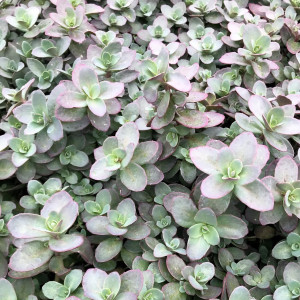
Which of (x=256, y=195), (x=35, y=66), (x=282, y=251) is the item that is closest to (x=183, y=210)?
(x=256, y=195)

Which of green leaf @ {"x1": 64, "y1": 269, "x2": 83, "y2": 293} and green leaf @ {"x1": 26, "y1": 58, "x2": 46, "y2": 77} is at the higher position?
green leaf @ {"x1": 26, "y1": 58, "x2": 46, "y2": 77}

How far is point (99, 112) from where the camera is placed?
1.27m

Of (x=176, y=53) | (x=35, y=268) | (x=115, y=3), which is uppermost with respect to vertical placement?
(x=115, y=3)

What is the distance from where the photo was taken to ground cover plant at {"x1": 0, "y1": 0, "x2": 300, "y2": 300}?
44.6 inches

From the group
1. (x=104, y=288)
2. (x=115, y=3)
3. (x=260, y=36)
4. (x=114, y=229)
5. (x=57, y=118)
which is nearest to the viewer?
(x=104, y=288)

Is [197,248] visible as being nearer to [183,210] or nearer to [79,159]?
[183,210]

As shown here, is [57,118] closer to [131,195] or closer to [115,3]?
[131,195]

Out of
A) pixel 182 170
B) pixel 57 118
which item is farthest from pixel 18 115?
pixel 182 170

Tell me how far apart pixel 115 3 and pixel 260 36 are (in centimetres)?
68

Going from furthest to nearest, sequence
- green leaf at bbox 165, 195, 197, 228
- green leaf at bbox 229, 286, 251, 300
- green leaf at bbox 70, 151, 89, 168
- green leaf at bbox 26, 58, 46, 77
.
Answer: green leaf at bbox 26, 58, 46, 77
green leaf at bbox 70, 151, 89, 168
green leaf at bbox 165, 195, 197, 228
green leaf at bbox 229, 286, 251, 300

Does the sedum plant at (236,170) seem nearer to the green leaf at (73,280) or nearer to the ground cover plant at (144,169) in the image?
the ground cover plant at (144,169)

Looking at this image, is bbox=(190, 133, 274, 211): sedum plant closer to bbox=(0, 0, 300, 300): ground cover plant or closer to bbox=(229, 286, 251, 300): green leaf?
bbox=(0, 0, 300, 300): ground cover plant

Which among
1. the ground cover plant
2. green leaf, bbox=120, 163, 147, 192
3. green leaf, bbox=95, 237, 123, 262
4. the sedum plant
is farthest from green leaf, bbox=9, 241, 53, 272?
the sedum plant

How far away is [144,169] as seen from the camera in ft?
4.29
